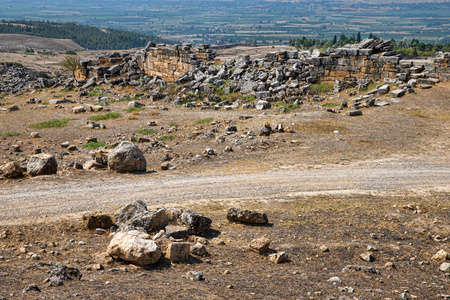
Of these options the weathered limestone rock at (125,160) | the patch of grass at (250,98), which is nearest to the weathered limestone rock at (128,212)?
the weathered limestone rock at (125,160)

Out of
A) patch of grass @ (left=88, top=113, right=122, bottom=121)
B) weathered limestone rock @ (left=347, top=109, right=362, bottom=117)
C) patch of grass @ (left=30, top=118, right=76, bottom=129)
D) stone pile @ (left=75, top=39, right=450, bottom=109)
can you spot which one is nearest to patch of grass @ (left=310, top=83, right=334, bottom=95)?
stone pile @ (left=75, top=39, right=450, bottom=109)

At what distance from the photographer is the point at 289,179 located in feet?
50.6

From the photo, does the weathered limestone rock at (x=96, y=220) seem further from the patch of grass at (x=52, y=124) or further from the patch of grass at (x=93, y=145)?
the patch of grass at (x=52, y=124)

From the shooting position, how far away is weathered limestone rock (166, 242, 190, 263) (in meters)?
9.41

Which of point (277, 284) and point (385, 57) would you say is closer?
point (277, 284)

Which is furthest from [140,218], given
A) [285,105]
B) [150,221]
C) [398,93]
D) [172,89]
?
[172,89]

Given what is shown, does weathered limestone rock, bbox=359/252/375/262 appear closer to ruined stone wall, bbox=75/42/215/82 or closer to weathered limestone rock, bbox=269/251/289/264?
weathered limestone rock, bbox=269/251/289/264

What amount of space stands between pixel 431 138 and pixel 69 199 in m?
16.9

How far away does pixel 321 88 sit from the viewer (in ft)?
98.1

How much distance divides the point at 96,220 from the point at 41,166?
5530mm

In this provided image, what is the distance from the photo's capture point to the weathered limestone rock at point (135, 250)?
894cm

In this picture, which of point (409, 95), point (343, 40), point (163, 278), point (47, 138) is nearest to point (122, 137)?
point (47, 138)

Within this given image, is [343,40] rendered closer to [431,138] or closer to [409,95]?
[409,95]

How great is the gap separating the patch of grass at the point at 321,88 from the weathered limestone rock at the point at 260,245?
20.6 m
